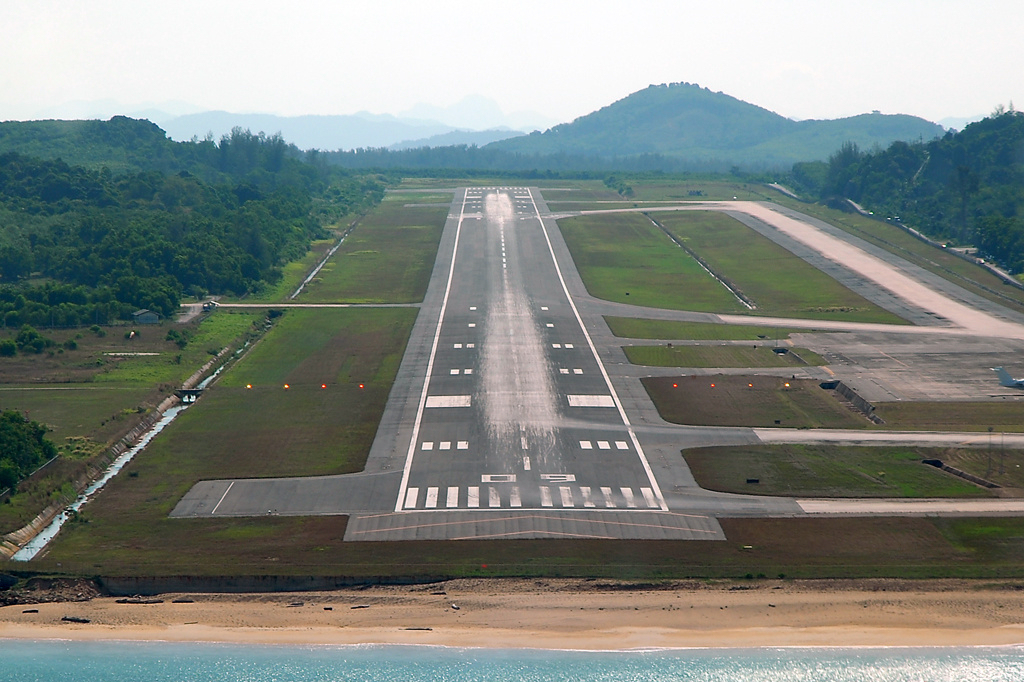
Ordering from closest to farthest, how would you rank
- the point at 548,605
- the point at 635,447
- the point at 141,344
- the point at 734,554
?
1. the point at 548,605
2. the point at 734,554
3. the point at 635,447
4. the point at 141,344

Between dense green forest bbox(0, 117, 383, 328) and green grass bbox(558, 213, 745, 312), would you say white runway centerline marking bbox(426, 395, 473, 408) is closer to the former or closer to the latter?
green grass bbox(558, 213, 745, 312)

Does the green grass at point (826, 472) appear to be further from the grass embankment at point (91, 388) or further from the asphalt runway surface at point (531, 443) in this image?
the grass embankment at point (91, 388)

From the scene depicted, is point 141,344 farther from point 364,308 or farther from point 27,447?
point 27,447

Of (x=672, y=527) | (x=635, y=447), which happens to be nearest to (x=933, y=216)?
(x=635, y=447)

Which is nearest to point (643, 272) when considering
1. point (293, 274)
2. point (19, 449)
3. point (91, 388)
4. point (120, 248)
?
point (293, 274)

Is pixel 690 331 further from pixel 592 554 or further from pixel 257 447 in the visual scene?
pixel 592 554

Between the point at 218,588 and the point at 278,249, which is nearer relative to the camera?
the point at 218,588
